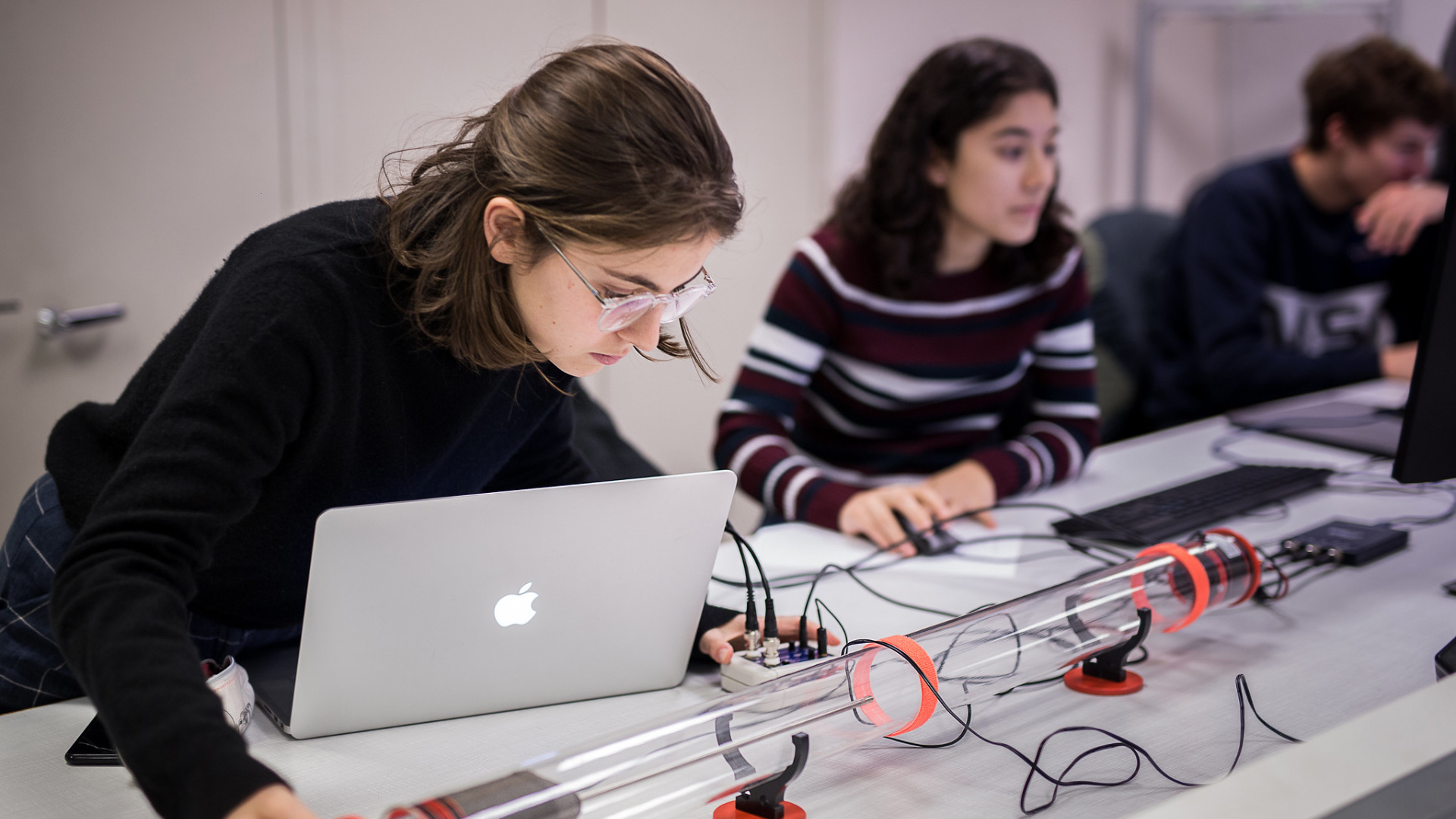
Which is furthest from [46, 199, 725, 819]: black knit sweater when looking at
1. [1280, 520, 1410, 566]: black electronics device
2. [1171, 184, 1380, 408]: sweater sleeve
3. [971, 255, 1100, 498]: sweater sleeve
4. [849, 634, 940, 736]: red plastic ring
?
[1171, 184, 1380, 408]: sweater sleeve

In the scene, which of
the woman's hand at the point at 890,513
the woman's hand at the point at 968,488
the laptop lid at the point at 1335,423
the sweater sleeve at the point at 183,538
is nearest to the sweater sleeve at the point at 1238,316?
the laptop lid at the point at 1335,423

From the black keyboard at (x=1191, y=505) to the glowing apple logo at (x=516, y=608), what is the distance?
0.81 meters

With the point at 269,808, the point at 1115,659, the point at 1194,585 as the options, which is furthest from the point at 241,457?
the point at 1194,585

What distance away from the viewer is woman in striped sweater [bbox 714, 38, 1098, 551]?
174 centimetres

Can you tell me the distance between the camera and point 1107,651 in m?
1.08

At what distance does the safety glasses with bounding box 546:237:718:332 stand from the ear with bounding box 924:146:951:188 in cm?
89

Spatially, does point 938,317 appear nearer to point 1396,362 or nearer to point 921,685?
point 921,685

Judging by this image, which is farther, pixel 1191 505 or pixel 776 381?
pixel 776 381

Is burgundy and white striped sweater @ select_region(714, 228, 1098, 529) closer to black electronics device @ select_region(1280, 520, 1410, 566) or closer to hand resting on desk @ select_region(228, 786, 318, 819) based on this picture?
black electronics device @ select_region(1280, 520, 1410, 566)

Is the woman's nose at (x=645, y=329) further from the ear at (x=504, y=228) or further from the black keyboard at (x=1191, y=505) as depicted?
the black keyboard at (x=1191, y=505)

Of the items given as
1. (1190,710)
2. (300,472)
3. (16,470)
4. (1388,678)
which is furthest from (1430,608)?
(16,470)

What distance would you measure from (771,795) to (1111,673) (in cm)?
43

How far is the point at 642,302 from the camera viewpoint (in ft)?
3.18

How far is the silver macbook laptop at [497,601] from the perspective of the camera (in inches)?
34.8
